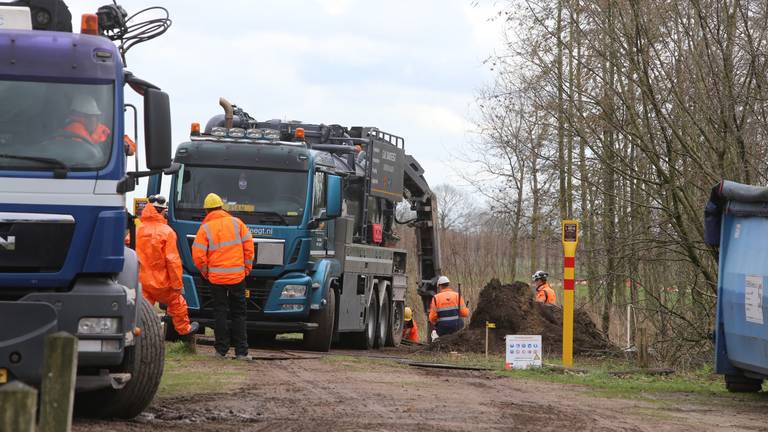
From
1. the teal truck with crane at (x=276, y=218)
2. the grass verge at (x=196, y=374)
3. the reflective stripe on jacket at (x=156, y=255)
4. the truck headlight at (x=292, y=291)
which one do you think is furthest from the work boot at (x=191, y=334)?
the truck headlight at (x=292, y=291)

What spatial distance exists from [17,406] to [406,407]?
6427 millimetres

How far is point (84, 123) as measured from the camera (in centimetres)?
896

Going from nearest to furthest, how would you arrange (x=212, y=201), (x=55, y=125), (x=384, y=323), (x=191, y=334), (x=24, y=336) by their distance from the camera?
1. (x=24, y=336)
2. (x=55, y=125)
3. (x=212, y=201)
4. (x=191, y=334)
5. (x=384, y=323)

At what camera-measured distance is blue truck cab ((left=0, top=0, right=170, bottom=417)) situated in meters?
8.60

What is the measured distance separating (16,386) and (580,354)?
685 inches

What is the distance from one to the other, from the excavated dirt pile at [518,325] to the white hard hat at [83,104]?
12.9 metres

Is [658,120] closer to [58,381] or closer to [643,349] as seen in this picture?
[643,349]

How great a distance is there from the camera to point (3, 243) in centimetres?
859

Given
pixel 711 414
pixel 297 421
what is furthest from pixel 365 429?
pixel 711 414

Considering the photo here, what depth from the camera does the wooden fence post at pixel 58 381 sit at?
5.34 meters

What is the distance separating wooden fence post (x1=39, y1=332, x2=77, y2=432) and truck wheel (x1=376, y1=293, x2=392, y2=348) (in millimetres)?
16976

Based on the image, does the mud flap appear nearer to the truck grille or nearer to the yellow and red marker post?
the truck grille

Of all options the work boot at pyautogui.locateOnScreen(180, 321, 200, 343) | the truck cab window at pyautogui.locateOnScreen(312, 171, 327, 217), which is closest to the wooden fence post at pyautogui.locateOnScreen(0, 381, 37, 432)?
the work boot at pyautogui.locateOnScreen(180, 321, 200, 343)

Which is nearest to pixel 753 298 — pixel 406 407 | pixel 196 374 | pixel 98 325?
pixel 406 407
